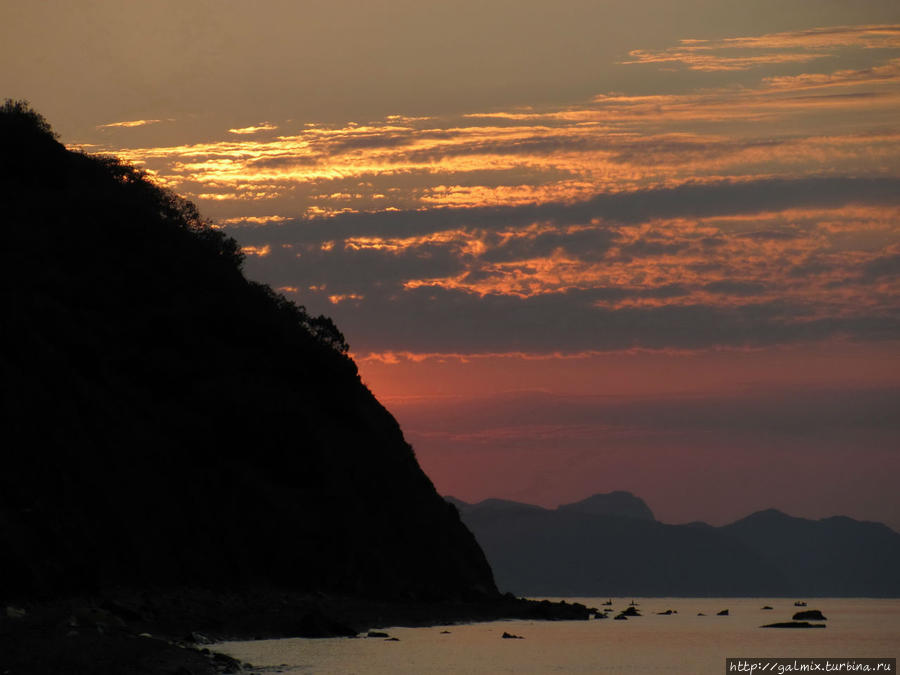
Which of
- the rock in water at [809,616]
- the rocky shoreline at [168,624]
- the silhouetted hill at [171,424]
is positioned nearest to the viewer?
the rocky shoreline at [168,624]

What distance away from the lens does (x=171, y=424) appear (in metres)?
79.1

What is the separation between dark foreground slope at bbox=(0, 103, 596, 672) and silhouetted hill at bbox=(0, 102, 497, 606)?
162mm

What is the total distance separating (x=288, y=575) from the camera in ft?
252

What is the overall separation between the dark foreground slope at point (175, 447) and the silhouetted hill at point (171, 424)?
0.53ft

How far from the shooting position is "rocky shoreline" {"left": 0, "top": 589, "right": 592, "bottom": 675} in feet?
127

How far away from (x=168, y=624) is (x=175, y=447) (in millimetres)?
23196

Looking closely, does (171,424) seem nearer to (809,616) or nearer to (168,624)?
(168,624)

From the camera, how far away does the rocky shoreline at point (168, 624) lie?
3878 centimetres

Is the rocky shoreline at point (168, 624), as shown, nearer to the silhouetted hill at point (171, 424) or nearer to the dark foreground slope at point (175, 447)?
the dark foreground slope at point (175, 447)

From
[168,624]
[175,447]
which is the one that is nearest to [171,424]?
[175,447]

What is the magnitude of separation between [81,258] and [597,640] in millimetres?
47585

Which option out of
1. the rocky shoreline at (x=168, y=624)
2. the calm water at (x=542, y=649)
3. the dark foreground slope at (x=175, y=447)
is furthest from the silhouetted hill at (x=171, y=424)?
the calm water at (x=542, y=649)

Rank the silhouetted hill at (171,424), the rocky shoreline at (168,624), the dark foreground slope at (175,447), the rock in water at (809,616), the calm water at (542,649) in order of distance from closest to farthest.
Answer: the rocky shoreline at (168,624), the calm water at (542,649), the dark foreground slope at (175,447), the silhouetted hill at (171,424), the rock in water at (809,616)

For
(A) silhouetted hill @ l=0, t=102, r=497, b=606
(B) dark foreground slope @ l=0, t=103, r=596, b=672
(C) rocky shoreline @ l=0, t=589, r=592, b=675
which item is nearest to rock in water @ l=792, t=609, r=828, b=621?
(B) dark foreground slope @ l=0, t=103, r=596, b=672
